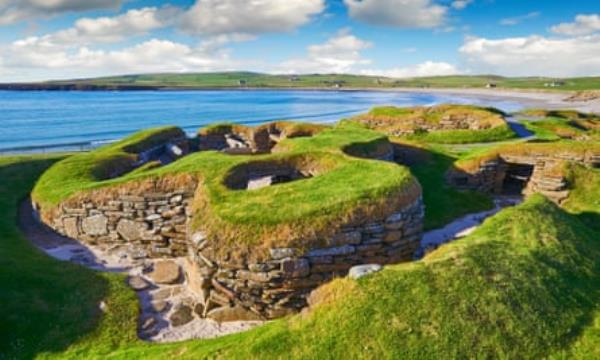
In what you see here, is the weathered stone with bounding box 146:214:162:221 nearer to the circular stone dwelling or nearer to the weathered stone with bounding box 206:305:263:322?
the circular stone dwelling

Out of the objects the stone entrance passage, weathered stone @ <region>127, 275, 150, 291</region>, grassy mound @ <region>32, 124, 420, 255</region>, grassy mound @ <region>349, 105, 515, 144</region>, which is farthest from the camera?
grassy mound @ <region>349, 105, 515, 144</region>

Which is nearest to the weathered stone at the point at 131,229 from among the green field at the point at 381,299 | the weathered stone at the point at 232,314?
the green field at the point at 381,299

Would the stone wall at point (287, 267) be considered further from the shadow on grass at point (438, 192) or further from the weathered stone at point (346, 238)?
the shadow on grass at point (438, 192)

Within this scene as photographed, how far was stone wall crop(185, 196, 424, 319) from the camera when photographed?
1121 cm

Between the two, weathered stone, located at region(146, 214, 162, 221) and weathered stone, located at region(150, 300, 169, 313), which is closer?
weathered stone, located at region(150, 300, 169, 313)

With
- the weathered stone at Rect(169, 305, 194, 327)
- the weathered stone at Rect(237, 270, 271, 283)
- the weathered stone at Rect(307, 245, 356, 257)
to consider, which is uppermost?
the weathered stone at Rect(307, 245, 356, 257)

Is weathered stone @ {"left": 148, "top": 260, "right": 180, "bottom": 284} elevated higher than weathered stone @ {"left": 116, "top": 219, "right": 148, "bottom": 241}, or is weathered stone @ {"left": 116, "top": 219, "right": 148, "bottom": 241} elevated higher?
weathered stone @ {"left": 116, "top": 219, "right": 148, "bottom": 241}

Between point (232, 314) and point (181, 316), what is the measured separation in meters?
1.59

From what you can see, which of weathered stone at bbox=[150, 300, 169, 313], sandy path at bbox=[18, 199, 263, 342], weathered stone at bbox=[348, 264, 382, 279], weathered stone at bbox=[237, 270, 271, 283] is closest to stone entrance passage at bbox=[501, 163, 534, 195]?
weathered stone at bbox=[348, 264, 382, 279]

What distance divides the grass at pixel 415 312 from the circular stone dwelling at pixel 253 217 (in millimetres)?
1754

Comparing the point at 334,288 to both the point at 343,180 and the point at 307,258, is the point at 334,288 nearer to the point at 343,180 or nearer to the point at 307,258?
the point at 307,258

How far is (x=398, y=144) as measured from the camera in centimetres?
2625

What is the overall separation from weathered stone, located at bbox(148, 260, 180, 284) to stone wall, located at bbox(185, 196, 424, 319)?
6.28ft

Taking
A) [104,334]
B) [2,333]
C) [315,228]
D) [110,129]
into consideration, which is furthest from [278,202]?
[110,129]
